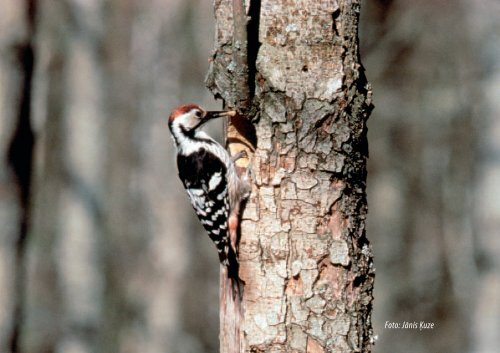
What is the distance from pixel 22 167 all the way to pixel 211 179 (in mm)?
1321

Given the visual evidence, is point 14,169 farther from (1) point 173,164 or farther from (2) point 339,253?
(1) point 173,164

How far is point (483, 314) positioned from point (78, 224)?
4.73m

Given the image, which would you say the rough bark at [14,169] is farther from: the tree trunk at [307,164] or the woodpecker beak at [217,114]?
the tree trunk at [307,164]

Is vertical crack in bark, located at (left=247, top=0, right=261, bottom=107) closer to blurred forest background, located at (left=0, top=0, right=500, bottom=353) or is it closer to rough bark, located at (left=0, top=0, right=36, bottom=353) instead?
rough bark, located at (left=0, top=0, right=36, bottom=353)

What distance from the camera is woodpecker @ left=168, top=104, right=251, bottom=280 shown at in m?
3.76

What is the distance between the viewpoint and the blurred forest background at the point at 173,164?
1015 centimetres

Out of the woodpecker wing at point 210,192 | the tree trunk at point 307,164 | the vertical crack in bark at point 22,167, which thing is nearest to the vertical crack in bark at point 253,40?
the tree trunk at point 307,164

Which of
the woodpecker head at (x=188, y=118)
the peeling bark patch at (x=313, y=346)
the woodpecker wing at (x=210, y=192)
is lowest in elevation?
the peeling bark patch at (x=313, y=346)

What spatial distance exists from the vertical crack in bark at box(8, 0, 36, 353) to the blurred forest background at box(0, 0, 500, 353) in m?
4.39

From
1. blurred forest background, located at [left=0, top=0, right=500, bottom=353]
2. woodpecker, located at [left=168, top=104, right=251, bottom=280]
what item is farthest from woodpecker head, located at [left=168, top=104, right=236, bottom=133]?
blurred forest background, located at [left=0, top=0, right=500, bottom=353]

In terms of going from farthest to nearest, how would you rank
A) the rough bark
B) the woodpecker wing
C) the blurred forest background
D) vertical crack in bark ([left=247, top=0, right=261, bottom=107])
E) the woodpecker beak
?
the blurred forest background, the rough bark, the woodpecker wing, the woodpecker beak, vertical crack in bark ([left=247, top=0, right=261, bottom=107])

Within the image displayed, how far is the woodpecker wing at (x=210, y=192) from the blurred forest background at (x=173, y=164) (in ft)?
16.3

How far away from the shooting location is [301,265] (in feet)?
11.3

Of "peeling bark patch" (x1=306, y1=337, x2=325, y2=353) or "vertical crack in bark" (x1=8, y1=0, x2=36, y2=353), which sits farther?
"vertical crack in bark" (x1=8, y1=0, x2=36, y2=353)
